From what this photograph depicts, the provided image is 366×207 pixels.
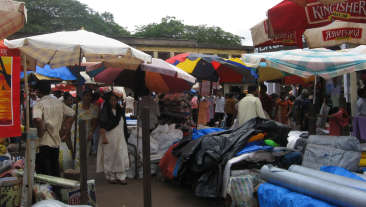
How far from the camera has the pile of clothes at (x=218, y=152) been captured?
5.07 metres

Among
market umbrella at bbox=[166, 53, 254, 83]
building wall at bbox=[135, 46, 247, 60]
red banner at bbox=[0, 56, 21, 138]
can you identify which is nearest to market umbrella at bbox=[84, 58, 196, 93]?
market umbrella at bbox=[166, 53, 254, 83]

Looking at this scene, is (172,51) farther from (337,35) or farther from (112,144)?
(337,35)

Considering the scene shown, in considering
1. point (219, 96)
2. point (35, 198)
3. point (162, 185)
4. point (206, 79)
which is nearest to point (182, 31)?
point (219, 96)

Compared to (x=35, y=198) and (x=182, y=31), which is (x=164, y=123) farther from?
(x=182, y=31)

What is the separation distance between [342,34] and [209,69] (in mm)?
4303

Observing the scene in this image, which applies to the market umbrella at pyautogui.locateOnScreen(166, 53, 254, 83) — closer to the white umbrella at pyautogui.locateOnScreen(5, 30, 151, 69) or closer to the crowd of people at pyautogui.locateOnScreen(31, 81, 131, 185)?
the crowd of people at pyautogui.locateOnScreen(31, 81, 131, 185)

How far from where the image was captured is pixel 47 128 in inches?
191

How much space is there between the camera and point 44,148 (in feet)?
15.9

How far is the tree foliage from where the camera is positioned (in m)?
42.4

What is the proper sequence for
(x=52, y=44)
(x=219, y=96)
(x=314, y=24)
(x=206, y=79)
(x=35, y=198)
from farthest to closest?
(x=219, y=96), (x=206, y=79), (x=52, y=44), (x=314, y=24), (x=35, y=198)

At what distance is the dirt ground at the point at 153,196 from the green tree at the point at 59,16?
32150 mm

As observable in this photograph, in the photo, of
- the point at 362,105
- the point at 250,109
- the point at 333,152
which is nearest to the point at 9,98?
the point at 333,152

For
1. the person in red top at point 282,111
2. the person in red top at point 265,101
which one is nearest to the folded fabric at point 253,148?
the person in red top at point 265,101

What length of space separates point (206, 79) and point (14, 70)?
6.07 meters
